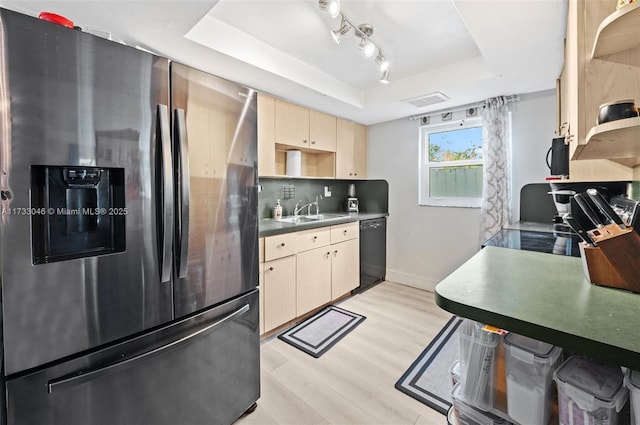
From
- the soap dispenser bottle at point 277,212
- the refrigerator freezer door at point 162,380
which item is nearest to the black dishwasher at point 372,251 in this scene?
the soap dispenser bottle at point 277,212

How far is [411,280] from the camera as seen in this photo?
142 inches

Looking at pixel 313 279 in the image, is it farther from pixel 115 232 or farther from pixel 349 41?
pixel 349 41

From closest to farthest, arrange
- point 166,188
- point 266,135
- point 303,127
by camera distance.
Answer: point 166,188, point 266,135, point 303,127

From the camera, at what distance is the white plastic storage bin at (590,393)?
2.00 ft

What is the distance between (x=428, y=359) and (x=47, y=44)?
2.59m

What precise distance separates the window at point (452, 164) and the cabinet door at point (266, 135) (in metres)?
1.88

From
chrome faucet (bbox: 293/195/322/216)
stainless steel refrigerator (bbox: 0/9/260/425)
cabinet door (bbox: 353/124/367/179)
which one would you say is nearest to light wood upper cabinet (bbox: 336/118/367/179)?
cabinet door (bbox: 353/124/367/179)

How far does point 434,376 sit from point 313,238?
145 cm

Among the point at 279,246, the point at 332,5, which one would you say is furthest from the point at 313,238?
the point at 332,5

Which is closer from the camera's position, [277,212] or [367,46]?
[367,46]

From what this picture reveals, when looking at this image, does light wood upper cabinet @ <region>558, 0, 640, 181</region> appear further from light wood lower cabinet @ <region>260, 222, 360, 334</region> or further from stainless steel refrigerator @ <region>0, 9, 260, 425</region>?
light wood lower cabinet @ <region>260, 222, 360, 334</region>

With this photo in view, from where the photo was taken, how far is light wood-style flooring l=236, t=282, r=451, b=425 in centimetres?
158

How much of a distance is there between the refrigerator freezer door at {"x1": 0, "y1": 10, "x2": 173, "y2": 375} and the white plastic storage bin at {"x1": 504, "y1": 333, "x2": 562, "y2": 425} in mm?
1219

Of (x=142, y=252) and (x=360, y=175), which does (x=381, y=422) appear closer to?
(x=142, y=252)
